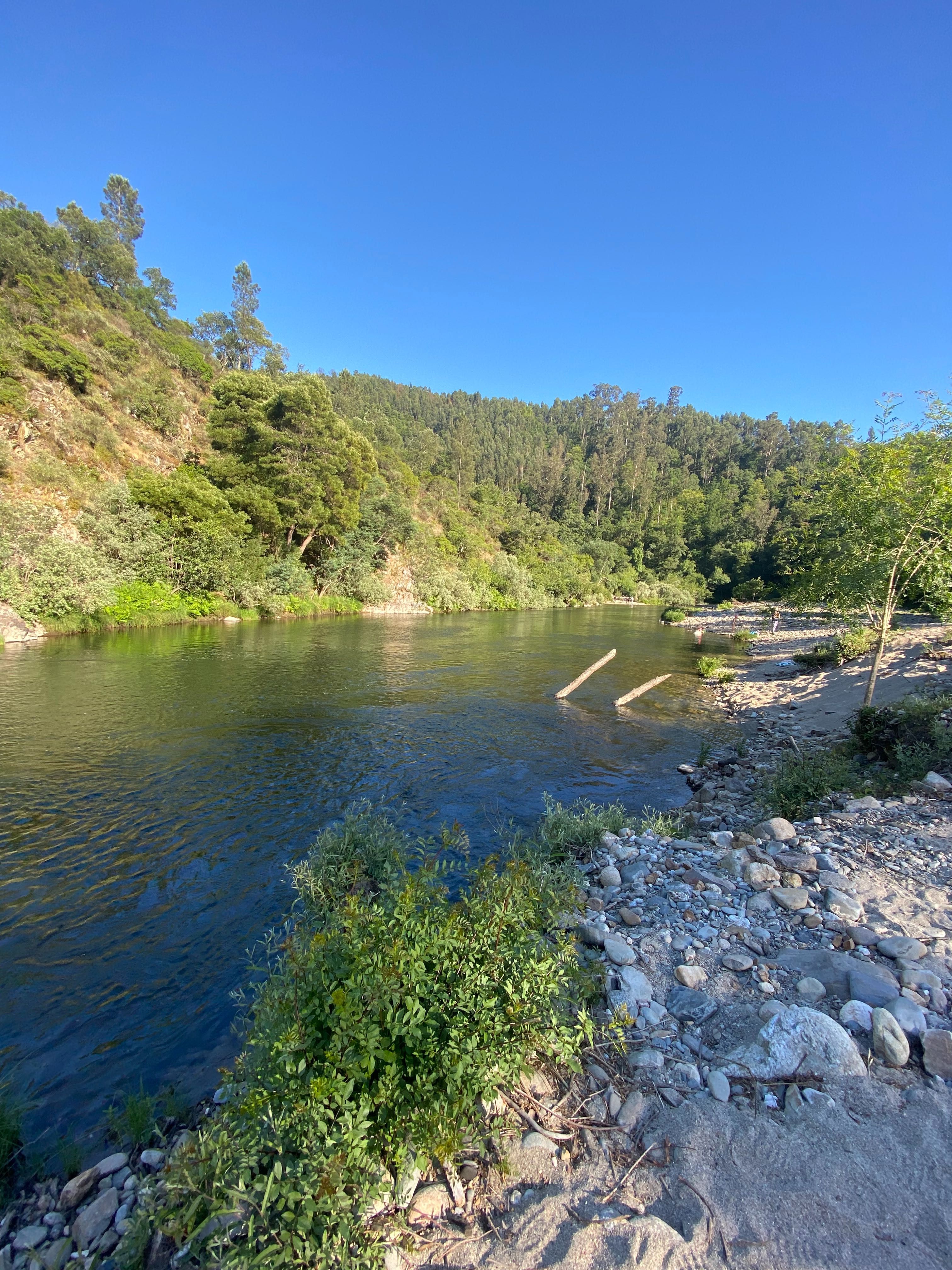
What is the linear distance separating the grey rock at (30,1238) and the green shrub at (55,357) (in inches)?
1769

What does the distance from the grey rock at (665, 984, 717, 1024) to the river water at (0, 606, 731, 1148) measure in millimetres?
3752

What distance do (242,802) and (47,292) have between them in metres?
53.1

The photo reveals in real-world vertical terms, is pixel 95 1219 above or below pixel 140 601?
below

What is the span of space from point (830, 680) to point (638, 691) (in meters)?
7.47

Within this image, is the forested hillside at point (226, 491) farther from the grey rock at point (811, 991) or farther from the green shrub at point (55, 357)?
the grey rock at point (811, 991)

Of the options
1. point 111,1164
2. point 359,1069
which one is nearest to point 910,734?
point 359,1069

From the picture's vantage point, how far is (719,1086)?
3186mm

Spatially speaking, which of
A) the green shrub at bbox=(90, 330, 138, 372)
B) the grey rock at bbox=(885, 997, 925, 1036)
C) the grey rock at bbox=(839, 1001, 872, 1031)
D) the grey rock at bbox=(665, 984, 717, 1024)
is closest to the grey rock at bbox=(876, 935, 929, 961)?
the grey rock at bbox=(885, 997, 925, 1036)

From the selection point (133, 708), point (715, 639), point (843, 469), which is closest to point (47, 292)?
point (133, 708)

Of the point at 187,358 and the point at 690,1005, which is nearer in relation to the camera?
the point at 690,1005

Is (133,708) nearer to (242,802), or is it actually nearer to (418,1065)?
(242,802)

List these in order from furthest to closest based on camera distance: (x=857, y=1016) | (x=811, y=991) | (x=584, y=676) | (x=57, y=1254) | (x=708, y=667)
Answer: (x=708, y=667), (x=584, y=676), (x=811, y=991), (x=857, y=1016), (x=57, y=1254)

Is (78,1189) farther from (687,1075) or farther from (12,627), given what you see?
(12,627)

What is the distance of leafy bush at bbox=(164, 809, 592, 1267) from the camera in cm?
236
